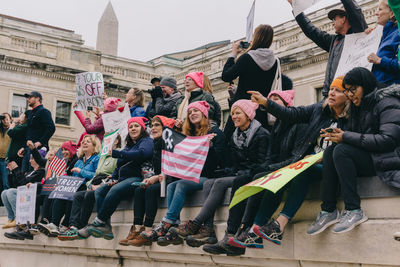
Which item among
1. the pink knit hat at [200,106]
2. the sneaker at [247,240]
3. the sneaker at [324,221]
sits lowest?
the sneaker at [247,240]

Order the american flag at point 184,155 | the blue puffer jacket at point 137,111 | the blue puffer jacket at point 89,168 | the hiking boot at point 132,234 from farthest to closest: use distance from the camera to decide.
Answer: the blue puffer jacket at point 89,168 < the blue puffer jacket at point 137,111 < the hiking boot at point 132,234 < the american flag at point 184,155

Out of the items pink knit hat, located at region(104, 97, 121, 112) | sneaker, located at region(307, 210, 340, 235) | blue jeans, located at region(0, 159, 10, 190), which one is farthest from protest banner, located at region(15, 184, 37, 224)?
sneaker, located at region(307, 210, 340, 235)

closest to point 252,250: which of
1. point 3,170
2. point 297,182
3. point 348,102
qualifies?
point 297,182

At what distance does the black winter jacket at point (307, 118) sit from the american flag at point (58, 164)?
240 inches

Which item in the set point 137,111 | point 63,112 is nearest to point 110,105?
point 137,111

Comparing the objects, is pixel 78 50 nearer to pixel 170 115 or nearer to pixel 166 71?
pixel 166 71

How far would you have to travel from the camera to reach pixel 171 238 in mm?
6922

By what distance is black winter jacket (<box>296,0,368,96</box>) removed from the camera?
648cm

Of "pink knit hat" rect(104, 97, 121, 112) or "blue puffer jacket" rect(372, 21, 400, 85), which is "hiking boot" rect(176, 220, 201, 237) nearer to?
"blue puffer jacket" rect(372, 21, 400, 85)

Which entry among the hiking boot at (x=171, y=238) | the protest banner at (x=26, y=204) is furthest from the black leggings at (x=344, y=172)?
the protest banner at (x=26, y=204)

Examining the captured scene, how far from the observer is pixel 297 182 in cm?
561

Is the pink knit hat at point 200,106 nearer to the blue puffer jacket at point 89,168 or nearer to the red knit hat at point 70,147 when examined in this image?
the blue puffer jacket at point 89,168

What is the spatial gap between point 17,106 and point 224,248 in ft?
104

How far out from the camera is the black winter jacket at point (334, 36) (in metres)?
6.48
